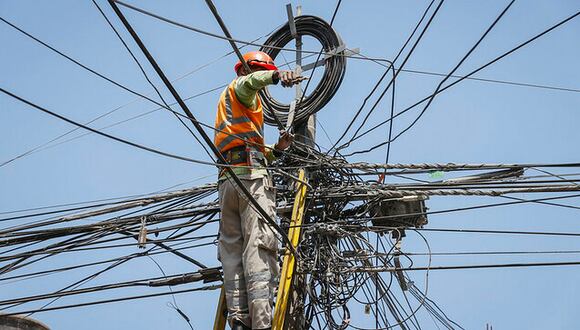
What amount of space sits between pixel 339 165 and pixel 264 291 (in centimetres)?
213

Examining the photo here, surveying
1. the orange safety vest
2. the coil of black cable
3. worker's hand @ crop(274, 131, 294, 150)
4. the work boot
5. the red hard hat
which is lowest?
the work boot

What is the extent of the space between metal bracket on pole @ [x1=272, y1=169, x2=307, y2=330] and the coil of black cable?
92 centimetres

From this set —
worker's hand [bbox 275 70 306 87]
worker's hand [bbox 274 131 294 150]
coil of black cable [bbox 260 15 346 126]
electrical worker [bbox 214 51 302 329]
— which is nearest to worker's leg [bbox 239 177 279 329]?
electrical worker [bbox 214 51 302 329]

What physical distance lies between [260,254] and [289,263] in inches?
17.3

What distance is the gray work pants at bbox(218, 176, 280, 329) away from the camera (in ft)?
22.9

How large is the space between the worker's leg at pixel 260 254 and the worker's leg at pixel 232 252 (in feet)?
0.36

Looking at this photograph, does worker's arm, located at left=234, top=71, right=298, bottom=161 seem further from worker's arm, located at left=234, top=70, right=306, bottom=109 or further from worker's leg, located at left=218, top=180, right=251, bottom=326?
worker's leg, located at left=218, top=180, right=251, bottom=326

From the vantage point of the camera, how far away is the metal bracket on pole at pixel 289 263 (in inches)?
280

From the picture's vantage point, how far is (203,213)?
9.13 m

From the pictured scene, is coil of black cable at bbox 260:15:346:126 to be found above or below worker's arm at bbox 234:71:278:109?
above

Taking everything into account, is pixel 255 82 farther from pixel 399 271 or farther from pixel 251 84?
pixel 399 271

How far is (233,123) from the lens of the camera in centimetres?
742

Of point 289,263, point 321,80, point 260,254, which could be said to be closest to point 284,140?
point 289,263

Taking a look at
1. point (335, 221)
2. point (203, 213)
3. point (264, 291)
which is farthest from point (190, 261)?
point (264, 291)
